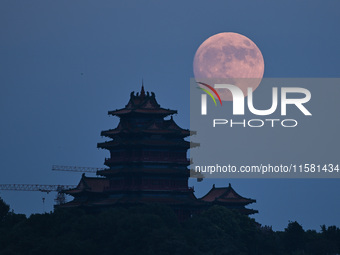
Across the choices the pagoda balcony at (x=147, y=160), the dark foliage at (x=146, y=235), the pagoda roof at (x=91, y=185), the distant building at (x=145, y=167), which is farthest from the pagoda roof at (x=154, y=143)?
the dark foliage at (x=146, y=235)

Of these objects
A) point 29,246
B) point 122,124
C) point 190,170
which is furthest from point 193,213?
point 29,246

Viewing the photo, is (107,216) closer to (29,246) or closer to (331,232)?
(29,246)

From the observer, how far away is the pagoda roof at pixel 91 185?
192 metres

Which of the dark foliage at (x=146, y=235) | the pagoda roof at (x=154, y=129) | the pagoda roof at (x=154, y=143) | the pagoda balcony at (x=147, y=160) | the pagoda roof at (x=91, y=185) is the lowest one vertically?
the dark foliage at (x=146, y=235)

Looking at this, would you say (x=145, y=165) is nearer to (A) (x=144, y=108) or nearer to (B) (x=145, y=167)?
(B) (x=145, y=167)

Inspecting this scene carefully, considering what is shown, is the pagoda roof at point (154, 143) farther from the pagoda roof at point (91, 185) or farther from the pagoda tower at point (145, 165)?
the pagoda roof at point (91, 185)

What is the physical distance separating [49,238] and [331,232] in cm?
5357

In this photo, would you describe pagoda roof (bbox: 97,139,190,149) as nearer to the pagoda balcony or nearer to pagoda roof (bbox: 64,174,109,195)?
the pagoda balcony

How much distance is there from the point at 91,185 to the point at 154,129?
50.8 ft

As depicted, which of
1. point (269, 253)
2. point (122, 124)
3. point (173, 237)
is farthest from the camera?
point (122, 124)

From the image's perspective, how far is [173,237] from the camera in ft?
542

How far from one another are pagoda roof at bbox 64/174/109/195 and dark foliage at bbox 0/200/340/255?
248 inches

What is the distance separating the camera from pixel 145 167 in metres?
188

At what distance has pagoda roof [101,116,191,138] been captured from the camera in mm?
187625
